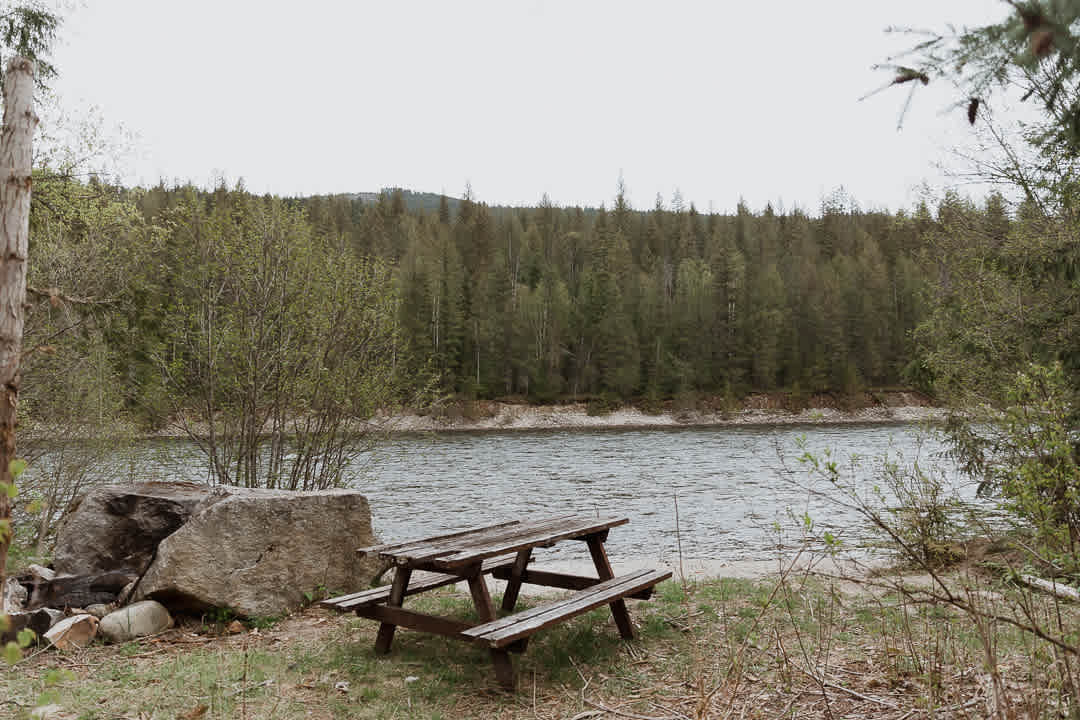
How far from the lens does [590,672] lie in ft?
14.2

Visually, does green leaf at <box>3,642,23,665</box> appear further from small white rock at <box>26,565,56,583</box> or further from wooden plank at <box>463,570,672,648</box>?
small white rock at <box>26,565,56,583</box>

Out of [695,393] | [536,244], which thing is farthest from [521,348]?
[536,244]

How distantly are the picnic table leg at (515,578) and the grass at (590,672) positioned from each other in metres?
Answer: 0.48

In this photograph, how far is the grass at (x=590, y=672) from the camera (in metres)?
3.35

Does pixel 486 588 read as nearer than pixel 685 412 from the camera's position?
Yes

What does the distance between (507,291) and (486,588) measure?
5728 cm

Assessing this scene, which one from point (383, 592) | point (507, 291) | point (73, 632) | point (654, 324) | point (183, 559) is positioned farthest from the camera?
point (507, 291)

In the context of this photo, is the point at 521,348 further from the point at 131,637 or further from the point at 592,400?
the point at 131,637

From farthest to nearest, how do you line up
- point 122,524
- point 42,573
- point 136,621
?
point 122,524
point 42,573
point 136,621

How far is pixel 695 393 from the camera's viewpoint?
55.1 m

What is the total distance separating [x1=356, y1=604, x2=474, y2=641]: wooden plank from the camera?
A: 4.30m

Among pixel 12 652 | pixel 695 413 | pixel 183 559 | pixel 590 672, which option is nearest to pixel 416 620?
pixel 590 672

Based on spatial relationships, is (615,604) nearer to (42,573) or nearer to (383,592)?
(383,592)

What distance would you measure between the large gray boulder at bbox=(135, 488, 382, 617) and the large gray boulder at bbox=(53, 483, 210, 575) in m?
0.87
